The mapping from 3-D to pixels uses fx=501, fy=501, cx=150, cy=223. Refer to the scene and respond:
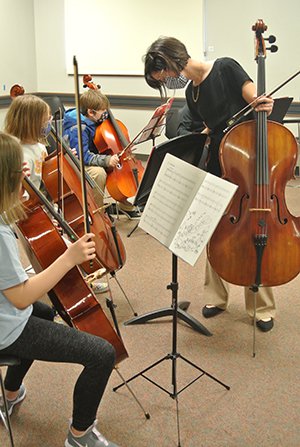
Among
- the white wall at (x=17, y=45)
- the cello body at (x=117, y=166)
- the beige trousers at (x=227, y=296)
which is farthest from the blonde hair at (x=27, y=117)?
the white wall at (x=17, y=45)

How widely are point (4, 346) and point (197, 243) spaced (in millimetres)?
657

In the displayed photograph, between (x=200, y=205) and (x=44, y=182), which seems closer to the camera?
(x=200, y=205)

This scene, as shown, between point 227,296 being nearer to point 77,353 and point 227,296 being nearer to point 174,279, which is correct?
point 174,279

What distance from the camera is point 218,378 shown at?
2115 millimetres

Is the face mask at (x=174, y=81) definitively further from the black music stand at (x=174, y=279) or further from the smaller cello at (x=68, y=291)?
the smaller cello at (x=68, y=291)

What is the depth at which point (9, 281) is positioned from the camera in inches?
55.6

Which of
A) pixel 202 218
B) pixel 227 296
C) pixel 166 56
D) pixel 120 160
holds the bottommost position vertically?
pixel 227 296

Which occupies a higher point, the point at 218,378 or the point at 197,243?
the point at 197,243

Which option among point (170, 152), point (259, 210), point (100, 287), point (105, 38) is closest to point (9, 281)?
point (170, 152)

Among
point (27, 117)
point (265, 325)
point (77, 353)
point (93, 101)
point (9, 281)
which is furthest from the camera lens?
point (93, 101)

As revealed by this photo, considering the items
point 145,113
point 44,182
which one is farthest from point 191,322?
point 145,113

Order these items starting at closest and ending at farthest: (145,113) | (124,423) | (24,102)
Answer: (124,423) < (24,102) < (145,113)

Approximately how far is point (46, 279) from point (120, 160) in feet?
7.16

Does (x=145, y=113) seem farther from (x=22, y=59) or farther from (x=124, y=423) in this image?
(x=124, y=423)
